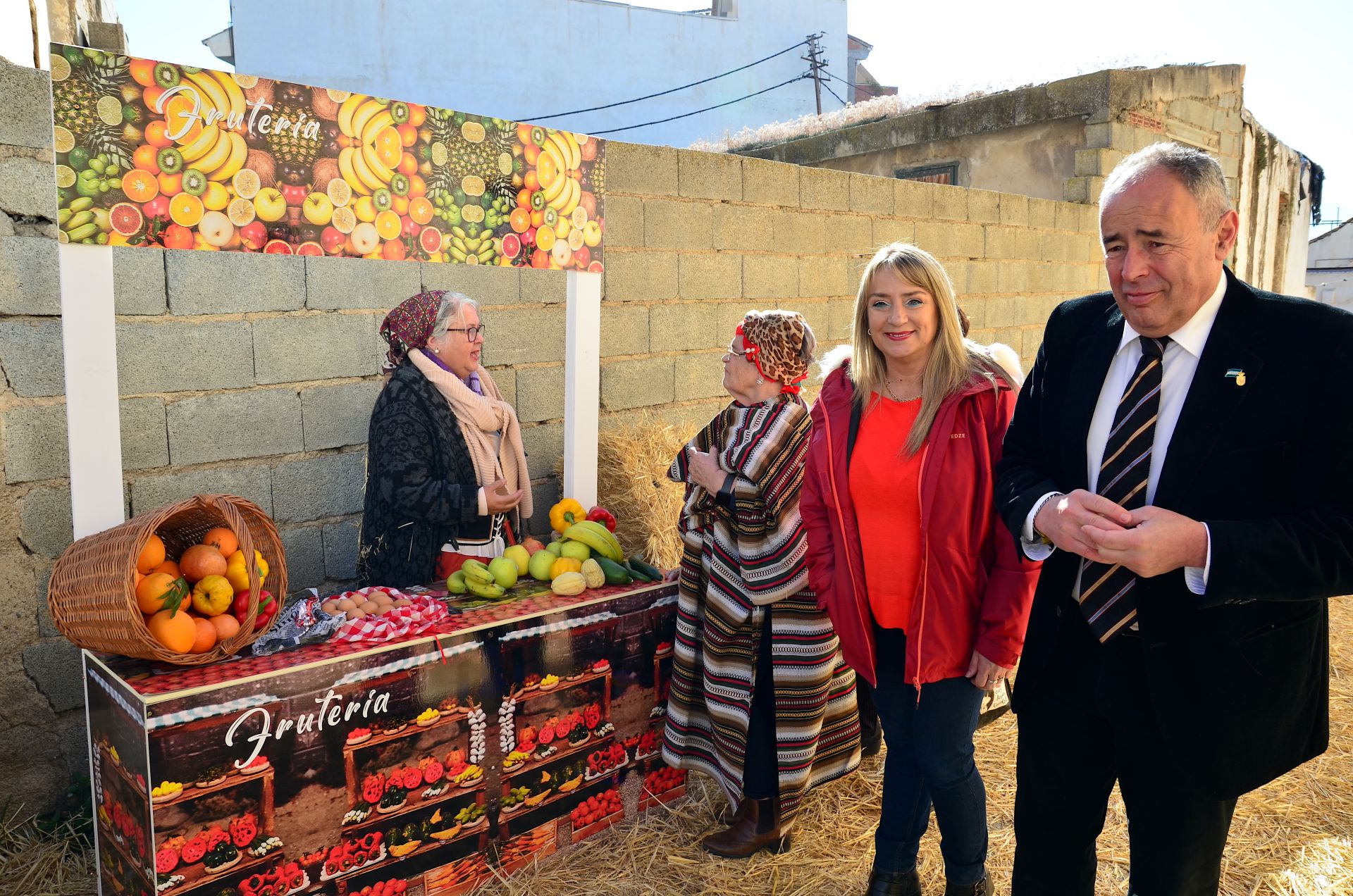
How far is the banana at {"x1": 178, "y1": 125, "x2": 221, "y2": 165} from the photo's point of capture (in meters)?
2.62

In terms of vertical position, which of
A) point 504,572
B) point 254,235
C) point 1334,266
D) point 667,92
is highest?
point 667,92

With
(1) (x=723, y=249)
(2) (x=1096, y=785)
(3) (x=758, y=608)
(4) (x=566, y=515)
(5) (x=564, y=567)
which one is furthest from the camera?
(1) (x=723, y=249)

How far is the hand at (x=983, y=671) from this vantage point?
2.45 metres

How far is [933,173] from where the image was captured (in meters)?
10.4

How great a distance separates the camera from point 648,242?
16.5 feet

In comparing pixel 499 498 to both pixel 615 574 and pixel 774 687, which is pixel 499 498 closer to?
pixel 615 574

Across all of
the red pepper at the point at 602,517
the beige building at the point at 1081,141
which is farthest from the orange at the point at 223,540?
the beige building at the point at 1081,141

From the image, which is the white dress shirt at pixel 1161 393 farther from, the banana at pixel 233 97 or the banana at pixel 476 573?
the banana at pixel 233 97

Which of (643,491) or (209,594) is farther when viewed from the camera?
(643,491)

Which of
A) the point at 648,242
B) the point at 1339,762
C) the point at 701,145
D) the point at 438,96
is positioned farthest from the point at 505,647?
the point at 438,96

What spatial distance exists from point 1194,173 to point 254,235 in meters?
2.45

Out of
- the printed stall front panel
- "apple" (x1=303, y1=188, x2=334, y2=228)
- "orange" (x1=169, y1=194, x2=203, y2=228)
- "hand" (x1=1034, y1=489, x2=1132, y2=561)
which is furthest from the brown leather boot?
"orange" (x1=169, y1=194, x2=203, y2=228)

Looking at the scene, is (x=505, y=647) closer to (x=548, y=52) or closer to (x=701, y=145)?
(x=701, y=145)

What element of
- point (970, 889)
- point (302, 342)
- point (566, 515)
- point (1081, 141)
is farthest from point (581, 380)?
point (1081, 141)
